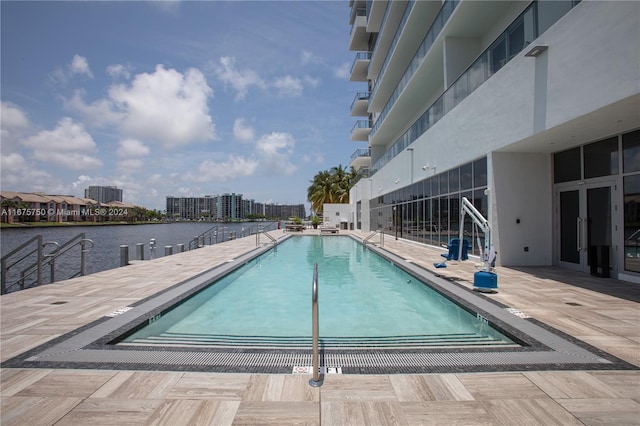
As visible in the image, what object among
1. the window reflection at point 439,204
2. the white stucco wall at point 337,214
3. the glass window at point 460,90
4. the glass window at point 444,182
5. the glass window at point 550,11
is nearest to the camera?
the glass window at point 550,11

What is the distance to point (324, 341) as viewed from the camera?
4.17m

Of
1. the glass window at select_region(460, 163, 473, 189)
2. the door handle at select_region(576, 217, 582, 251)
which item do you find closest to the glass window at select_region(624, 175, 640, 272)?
the door handle at select_region(576, 217, 582, 251)

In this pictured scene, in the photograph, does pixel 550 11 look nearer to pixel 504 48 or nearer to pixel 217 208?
pixel 504 48

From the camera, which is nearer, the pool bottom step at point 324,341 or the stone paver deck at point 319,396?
the stone paver deck at point 319,396

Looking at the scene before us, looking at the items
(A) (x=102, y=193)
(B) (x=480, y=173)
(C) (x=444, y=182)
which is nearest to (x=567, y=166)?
(B) (x=480, y=173)

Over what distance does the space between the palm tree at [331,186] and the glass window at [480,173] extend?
3277cm

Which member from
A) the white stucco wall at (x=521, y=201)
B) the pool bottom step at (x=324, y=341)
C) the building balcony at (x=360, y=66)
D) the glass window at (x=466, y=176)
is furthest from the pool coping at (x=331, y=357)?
the building balcony at (x=360, y=66)

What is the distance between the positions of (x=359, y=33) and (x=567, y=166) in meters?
26.1

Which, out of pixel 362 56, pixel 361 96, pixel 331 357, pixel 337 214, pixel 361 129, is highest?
pixel 362 56

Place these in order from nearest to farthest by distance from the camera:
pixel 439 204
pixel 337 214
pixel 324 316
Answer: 1. pixel 324 316
2. pixel 439 204
3. pixel 337 214

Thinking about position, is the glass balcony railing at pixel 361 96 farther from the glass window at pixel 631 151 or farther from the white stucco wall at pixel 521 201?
the glass window at pixel 631 151

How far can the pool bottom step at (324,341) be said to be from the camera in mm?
3887

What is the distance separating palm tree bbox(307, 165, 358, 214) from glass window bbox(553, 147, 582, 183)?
3421 cm

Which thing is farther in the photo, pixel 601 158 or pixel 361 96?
pixel 361 96
